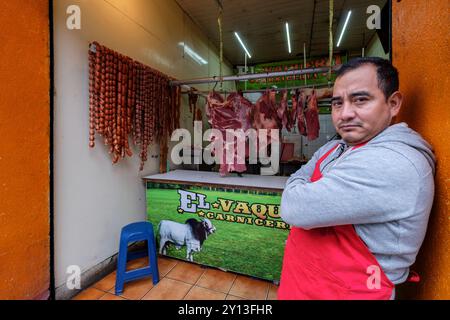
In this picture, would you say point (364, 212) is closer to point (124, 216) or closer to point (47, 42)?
point (47, 42)

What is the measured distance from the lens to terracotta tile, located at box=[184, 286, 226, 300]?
7.34 feet

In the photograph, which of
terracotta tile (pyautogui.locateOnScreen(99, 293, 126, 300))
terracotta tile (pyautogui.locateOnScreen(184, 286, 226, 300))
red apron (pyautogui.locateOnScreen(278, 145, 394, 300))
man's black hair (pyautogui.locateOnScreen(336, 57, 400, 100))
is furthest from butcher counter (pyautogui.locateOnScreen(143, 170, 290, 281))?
man's black hair (pyautogui.locateOnScreen(336, 57, 400, 100))

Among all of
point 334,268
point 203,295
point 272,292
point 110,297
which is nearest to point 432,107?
point 334,268

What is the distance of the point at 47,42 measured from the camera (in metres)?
1.82

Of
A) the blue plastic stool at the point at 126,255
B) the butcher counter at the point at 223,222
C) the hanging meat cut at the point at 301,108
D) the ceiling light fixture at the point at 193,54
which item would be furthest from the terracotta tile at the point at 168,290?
the ceiling light fixture at the point at 193,54

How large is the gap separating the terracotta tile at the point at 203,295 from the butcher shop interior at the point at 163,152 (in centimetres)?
1

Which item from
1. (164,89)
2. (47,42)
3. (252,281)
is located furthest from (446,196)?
(164,89)

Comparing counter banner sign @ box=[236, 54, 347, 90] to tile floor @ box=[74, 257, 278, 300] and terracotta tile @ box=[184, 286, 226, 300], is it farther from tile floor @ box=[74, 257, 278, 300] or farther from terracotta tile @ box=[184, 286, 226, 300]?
terracotta tile @ box=[184, 286, 226, 300]

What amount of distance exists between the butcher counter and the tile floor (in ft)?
0.38

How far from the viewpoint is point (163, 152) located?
339 cm

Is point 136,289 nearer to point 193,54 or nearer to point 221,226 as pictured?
point 221,226

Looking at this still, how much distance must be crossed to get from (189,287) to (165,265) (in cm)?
60
